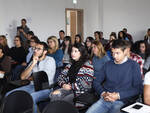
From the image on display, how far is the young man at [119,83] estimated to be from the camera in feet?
7.23

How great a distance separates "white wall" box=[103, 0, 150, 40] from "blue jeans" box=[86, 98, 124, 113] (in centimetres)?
803

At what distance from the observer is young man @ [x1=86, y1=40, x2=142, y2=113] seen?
A: 220 centimetres

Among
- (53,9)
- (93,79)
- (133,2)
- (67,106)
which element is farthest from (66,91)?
(133,2)

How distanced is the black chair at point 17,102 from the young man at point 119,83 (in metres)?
0.70

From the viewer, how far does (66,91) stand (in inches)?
105

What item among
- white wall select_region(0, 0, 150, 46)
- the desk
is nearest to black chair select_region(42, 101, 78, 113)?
the desk

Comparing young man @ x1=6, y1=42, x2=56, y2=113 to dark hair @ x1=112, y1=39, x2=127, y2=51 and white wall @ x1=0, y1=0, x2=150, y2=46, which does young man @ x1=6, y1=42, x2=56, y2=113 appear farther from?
white wall @ x1=0, y1=0, x2=150, y2=46

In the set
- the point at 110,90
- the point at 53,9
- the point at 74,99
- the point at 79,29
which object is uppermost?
the point at 53,9

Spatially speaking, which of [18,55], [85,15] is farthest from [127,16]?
[18,55]

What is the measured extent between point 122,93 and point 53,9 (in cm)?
668

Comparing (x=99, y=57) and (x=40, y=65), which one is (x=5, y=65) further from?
(x=99, y=57)

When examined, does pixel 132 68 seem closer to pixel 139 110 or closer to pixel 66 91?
pixel 139 110

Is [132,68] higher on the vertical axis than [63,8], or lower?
lower

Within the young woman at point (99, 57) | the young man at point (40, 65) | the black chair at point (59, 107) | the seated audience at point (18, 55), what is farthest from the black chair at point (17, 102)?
the seated audience at point (18, 55)
